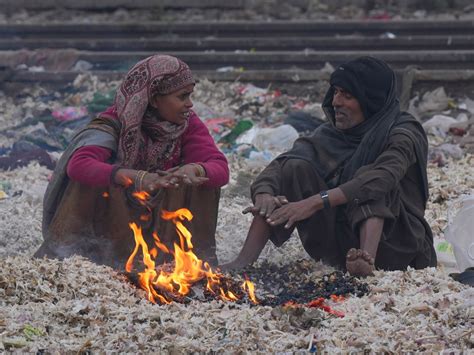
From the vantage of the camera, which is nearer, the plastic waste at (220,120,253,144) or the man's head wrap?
the man's head wrap

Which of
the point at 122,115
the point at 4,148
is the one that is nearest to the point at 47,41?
the point at 4,148

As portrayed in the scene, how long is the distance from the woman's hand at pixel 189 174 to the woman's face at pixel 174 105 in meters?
0.31

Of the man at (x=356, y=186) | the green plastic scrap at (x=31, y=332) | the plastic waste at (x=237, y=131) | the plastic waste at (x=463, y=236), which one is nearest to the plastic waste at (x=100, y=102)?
the plastic waste at (x=237, y=131)

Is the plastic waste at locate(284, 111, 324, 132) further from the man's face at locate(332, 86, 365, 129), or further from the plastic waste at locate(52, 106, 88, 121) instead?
the man's face at locate(332, 86, 365, 129)

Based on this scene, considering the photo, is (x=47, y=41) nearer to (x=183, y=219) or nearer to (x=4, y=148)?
(x=4, y=148)

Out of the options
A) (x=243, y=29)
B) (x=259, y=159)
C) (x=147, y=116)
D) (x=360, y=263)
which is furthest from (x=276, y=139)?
(x=243, y=29)

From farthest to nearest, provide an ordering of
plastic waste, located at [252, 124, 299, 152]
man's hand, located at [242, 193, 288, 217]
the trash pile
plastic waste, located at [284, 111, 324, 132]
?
plastic waste, located at [284, 111, 324, 132] → plastic waste, located at [252, 124, 299, 152] → man's hand, located at [242, 193, 288, 217] → the trash pile

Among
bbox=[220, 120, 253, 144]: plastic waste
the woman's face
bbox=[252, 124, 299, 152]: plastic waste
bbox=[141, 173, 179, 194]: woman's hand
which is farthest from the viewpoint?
bbox=[220, 120, 253, 144]: plastic waste

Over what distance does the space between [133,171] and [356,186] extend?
125 centimetres

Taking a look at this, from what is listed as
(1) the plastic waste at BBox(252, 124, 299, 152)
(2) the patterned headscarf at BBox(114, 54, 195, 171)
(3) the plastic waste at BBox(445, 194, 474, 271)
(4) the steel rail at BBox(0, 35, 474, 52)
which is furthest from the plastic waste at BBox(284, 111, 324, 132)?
(2) the patterned headscarf at BBox(114, 54, 195, 171)

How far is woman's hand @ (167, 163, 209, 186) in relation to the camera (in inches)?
226

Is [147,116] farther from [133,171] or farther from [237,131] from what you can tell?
[237,131]

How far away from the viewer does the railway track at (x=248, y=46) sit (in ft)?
39.0

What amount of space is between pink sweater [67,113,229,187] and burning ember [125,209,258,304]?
0.84 ft
